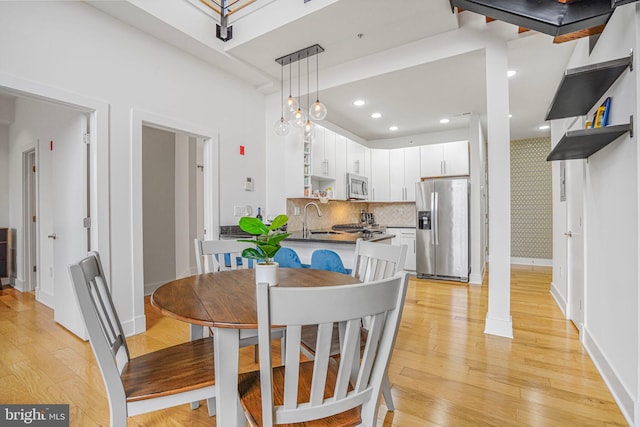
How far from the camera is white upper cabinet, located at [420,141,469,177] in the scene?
17.6ft

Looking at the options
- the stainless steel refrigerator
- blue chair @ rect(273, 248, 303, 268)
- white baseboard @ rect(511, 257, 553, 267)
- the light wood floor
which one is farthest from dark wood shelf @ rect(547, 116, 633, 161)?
white baseboard @ rect(511, 257, 553, 267)

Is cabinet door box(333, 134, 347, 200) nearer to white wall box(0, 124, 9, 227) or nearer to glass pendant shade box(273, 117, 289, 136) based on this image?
glass pendant shade box(273, 117, 289, 136)

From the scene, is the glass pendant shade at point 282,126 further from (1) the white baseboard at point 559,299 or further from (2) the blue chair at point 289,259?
(1) the white baseboard at point 559,299

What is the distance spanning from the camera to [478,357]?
2348 millimetres

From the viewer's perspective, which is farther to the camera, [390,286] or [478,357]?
[478,357]

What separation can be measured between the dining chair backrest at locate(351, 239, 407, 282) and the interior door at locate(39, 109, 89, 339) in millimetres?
2257

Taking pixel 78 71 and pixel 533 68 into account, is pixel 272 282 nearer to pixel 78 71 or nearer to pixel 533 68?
pixel 78 71

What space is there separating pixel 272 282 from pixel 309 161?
3.09 meters

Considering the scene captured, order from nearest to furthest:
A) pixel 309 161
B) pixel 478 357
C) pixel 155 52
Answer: pixel 478 357
pixel 155 52
pixel 309 161


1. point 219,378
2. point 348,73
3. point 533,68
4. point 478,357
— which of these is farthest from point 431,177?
point 219,378

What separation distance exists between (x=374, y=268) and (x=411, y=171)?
4.47 metres

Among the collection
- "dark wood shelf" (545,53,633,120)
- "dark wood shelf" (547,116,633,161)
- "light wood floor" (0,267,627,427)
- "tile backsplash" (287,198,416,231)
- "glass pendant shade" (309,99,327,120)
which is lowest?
"light wood floor" (0,267,627,427)

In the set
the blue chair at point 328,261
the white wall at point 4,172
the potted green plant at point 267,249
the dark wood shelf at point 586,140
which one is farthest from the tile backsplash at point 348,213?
the white wall at point 4,172

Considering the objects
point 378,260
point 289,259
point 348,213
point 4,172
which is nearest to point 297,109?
point 289,259
